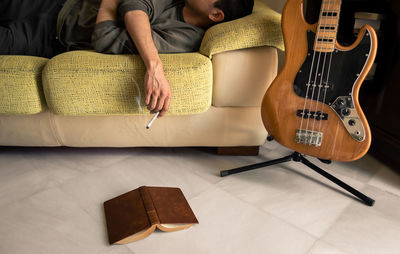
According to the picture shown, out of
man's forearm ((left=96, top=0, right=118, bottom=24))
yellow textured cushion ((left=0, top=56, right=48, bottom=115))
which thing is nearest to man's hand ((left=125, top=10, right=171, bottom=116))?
man's forearm ((left=96, top=0, right=118, bottom=24))

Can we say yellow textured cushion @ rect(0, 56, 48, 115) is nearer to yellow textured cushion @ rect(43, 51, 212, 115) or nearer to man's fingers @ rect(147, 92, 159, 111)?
yellow textured cushion @ rect(43, 51, 212, 115)

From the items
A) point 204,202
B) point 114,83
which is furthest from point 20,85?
point 204,202

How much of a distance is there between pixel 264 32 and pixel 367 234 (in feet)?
2.37

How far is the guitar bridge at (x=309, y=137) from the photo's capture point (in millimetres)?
962

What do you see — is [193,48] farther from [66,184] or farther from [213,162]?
[66,184]

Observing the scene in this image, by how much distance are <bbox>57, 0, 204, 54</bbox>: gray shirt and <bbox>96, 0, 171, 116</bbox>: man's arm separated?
38 mm

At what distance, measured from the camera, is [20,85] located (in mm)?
1035

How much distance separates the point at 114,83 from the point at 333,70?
0.72m

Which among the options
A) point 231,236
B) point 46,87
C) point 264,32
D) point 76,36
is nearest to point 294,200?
point 231,236

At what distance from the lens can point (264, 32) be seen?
1013 millimetres

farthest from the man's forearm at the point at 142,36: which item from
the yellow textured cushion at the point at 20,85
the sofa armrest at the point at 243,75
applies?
the yellow textured cushion at the point at 20,85

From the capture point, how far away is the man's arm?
971 mm

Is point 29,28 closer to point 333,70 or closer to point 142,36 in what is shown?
point 142,36

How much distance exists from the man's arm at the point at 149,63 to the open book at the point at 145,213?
0.29 m
